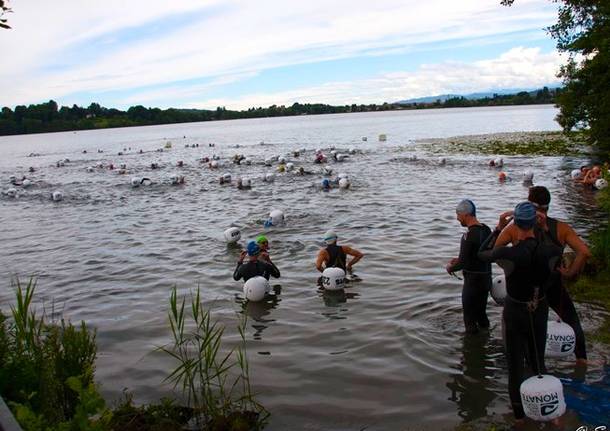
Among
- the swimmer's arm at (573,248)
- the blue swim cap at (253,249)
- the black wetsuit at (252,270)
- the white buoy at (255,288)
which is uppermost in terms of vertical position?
the swimmer's arm at (573,248)

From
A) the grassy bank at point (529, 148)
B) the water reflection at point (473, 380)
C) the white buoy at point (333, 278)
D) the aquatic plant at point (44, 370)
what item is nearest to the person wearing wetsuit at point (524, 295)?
the water reflection at point (473, 380)

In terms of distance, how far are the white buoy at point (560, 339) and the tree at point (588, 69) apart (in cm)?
1800

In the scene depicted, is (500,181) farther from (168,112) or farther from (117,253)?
(168,112)

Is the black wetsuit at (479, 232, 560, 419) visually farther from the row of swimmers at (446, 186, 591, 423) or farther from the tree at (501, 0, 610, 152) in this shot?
the tree at (501, 0, 610, 152)

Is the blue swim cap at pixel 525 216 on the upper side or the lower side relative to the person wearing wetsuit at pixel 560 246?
upper

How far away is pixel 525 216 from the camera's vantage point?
5934mm

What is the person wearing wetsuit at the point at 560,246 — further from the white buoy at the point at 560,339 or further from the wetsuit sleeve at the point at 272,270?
the wetsuit sleeve at the point at 272,270

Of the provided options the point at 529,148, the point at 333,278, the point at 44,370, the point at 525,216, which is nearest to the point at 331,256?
the point at 333,278

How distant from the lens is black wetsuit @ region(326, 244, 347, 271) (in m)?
12.3

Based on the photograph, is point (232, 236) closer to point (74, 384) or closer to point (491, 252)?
point (491, 252)

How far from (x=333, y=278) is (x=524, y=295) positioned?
5.79 meters

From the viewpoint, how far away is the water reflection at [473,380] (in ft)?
22.2

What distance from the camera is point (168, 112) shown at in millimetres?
198000

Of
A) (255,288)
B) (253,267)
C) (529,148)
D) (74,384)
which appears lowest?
(255,288)
